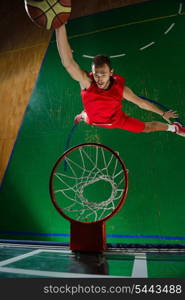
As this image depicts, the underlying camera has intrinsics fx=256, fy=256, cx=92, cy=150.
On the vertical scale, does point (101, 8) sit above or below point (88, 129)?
above

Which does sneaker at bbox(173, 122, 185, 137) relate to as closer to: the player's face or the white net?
the white net

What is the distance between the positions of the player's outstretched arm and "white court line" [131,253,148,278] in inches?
67.9

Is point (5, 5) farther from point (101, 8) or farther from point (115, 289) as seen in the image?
point (115, 289)

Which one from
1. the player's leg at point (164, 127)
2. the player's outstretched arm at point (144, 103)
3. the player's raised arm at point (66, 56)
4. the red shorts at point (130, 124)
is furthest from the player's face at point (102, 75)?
the player's leg at point (164, 127)

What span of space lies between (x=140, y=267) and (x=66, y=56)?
6.82 ft

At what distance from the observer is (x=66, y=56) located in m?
2.43

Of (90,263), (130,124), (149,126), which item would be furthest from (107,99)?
(90,263)

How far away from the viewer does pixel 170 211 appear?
3.34 m

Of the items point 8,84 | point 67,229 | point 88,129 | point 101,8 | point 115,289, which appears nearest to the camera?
point 115,289

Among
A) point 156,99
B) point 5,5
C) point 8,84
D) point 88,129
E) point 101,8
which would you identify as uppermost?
point 5,5

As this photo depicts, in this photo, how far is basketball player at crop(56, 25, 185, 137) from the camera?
2.84 m

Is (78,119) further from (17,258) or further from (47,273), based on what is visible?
(47,273)

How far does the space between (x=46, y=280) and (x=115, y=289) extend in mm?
515

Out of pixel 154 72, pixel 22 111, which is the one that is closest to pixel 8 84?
pixel 22 111
